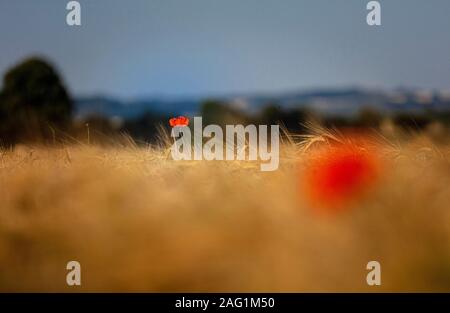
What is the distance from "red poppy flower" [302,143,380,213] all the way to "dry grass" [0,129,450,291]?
0.05m

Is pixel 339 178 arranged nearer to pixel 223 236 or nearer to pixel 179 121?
pixel 223 236

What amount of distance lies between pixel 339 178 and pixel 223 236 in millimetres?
609

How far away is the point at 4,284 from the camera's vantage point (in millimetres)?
2439

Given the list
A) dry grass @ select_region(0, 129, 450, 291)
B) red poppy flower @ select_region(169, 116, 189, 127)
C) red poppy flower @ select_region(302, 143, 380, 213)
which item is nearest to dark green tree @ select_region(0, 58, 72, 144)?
red poppy flower @ select_region(169, 116, 189, 127)

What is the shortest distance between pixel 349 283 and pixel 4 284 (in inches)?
54.7

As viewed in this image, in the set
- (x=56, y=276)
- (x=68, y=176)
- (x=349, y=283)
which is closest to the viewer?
(x=349, y=283)

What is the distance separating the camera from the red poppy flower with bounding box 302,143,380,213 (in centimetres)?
236

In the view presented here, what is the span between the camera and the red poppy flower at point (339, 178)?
2.36m

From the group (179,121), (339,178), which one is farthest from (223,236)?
(179,121)

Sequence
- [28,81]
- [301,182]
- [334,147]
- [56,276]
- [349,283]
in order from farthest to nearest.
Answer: [28,81] < [334,147] < [301,182] < [56,276] < [349,283]

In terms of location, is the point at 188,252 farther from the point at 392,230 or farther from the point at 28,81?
the point at 28,81
